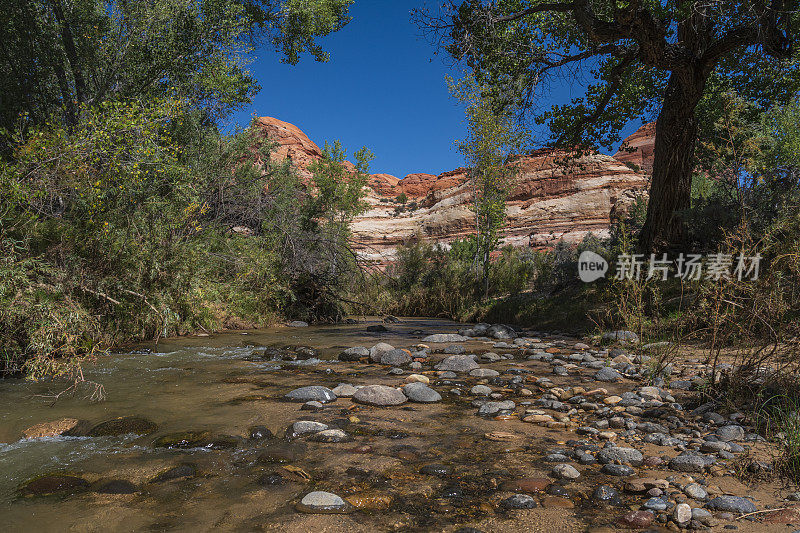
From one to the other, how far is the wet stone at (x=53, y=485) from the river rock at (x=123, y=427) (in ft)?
2.66

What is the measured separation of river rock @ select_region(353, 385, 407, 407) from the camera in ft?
15.1

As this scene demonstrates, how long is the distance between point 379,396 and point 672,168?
8917mm

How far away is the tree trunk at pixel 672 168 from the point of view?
31.7ft

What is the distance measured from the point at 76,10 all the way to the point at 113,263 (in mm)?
6871

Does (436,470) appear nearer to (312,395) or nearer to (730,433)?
(312,395)

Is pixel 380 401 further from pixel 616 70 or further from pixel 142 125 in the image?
pixel 616 70

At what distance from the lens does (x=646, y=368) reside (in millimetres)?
5586

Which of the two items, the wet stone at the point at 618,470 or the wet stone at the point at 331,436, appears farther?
the wet stone at the point at 331,436

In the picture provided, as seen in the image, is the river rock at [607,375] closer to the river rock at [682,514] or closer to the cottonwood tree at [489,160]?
the river rock at [682,514]

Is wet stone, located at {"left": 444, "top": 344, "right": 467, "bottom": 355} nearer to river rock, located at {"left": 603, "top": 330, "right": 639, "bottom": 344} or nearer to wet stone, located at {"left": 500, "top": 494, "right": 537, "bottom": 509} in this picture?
river rock, located at {"left": 603, "top": 330, "right": 639, "bottom": 344}

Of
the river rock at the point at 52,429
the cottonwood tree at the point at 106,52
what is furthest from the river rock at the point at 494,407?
the cottonwood tree at the point at 106,52

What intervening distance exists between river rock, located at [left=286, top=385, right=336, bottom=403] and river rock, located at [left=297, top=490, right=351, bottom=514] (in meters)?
2.11

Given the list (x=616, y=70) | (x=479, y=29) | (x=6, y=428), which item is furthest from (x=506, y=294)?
(x=6, y=428)

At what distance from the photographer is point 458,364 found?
640cm
